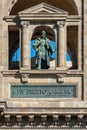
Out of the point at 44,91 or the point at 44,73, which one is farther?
the point at 44,73

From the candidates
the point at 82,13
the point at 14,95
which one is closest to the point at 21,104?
the point at 14,95

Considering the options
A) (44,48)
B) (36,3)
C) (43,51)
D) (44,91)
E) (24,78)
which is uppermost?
(36,3)

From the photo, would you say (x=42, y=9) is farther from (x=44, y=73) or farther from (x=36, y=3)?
(x=36, y=3)

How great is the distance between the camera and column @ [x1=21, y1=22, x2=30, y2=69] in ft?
140

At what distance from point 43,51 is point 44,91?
64.2 inches

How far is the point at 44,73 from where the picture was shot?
139 ft

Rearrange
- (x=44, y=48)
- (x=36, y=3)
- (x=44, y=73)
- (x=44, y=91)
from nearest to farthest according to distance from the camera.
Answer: (x=44, y=91) → (x=44, y=73) → (x=44, y=48) → (x=36, y=3)

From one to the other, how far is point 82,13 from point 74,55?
3.83 m

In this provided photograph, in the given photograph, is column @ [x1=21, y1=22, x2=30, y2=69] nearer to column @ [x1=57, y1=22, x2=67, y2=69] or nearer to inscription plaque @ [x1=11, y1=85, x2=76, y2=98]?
inscription plaque @ [x1=11, y1=85, x2=76, y2=98]

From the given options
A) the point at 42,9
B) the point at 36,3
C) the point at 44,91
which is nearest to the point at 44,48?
the point at 42,9

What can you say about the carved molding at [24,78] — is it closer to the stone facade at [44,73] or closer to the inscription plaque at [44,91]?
the stone facade at [44,73]

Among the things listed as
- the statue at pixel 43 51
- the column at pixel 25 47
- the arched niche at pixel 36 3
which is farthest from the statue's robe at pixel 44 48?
the arched niche at pixel 36 3

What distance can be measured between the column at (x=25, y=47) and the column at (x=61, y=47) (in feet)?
3.60

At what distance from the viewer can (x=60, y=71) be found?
139 feet
